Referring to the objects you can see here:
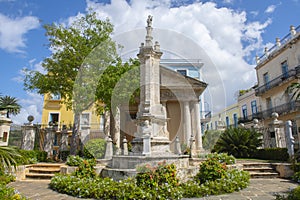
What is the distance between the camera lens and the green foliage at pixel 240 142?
13539 mm

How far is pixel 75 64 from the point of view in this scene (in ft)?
45.4

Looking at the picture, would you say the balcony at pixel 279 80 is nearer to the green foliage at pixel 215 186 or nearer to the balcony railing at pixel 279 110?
the balcony railing at pixel 279 110

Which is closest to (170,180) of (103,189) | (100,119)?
(103,189)

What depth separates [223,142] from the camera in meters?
14.5

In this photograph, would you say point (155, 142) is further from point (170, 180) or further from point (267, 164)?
point (267, 164)

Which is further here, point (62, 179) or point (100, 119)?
point (100, 119)

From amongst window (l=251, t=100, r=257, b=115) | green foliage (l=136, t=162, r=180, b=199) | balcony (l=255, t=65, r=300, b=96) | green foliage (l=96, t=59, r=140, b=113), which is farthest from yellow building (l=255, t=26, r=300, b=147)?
green foliage (l=136, t=162, r=180, b=199)

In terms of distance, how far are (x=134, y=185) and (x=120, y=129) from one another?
14561 mm

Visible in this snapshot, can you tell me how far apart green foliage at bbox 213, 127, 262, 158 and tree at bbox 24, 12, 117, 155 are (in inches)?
388

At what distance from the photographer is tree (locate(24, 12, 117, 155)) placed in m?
13.6

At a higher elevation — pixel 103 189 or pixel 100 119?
pixel 100 119

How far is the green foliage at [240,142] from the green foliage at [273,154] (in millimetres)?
525

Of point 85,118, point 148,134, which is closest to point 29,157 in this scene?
point 148,134

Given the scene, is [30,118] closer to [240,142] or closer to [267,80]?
[240,142]
